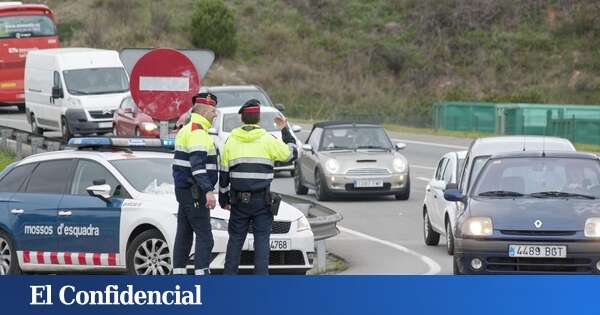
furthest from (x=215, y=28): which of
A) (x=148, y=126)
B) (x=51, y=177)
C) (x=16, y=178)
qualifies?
(x=51, y=177)

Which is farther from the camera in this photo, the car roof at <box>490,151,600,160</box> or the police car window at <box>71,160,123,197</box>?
the car roof at <box>490,151,600,160</box>

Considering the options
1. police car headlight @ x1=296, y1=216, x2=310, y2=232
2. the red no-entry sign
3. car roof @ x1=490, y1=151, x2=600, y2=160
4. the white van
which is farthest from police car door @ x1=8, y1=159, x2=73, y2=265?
the white van

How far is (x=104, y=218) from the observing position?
15102 millimetres

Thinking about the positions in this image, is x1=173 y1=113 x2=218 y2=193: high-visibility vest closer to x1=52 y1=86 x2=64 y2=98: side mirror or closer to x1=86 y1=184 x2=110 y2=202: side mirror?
x1=86 y1=184 x2=110 y2=202: side mirror

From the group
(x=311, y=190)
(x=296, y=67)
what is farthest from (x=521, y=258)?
(x=296, y=67)

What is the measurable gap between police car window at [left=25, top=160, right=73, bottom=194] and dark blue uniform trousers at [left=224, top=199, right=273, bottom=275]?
246cm

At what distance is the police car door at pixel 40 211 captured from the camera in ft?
51.0

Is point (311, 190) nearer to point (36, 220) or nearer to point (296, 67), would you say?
point (36, 220)

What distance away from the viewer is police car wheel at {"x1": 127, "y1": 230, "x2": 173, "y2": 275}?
14.8 metres

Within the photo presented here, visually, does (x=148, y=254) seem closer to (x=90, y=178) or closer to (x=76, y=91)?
(x=90, y=178)

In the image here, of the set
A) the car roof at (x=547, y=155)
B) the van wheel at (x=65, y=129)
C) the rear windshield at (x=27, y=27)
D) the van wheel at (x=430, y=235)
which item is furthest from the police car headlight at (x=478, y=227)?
the rear windshield at (x=27, y=27)

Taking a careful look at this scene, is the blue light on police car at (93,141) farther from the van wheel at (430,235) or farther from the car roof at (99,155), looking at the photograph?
the van wheel at (430,235)

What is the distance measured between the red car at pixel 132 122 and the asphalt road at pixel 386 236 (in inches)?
116

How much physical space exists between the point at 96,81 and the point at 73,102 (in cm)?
140
